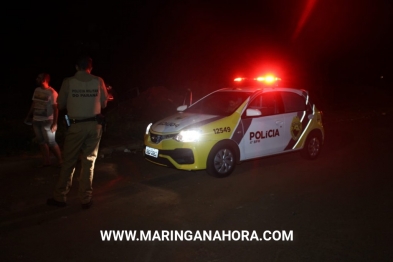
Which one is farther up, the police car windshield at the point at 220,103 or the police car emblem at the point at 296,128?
the police car windshield at the point at 220,103

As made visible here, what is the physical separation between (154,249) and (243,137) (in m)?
3.40

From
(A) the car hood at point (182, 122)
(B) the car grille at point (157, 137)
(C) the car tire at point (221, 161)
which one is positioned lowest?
(C) the car tire at point (221, 161)

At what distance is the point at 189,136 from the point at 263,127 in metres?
1.56

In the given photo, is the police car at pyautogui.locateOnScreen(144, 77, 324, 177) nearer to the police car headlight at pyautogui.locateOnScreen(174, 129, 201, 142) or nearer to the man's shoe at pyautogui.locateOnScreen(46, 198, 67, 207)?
the police car headlight at pyautogui.locateOnScreen(174, 129, 201, 142)

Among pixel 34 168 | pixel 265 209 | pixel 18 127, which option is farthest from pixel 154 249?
pixel 18 127

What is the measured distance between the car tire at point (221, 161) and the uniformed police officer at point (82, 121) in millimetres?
2120

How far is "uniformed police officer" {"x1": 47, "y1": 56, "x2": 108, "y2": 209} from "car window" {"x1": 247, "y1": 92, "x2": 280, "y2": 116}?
3.30 meters

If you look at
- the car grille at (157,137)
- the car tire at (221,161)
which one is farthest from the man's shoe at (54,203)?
the car tire at (221,161)

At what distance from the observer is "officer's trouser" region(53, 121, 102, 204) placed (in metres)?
5.52

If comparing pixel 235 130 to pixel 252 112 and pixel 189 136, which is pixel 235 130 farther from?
pixel 189 136

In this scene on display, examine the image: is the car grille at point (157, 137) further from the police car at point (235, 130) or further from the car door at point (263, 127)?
the car door at point (263, 127)

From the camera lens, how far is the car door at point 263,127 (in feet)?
24.7

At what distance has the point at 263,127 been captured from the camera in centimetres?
777

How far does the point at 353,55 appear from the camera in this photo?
24.1m
